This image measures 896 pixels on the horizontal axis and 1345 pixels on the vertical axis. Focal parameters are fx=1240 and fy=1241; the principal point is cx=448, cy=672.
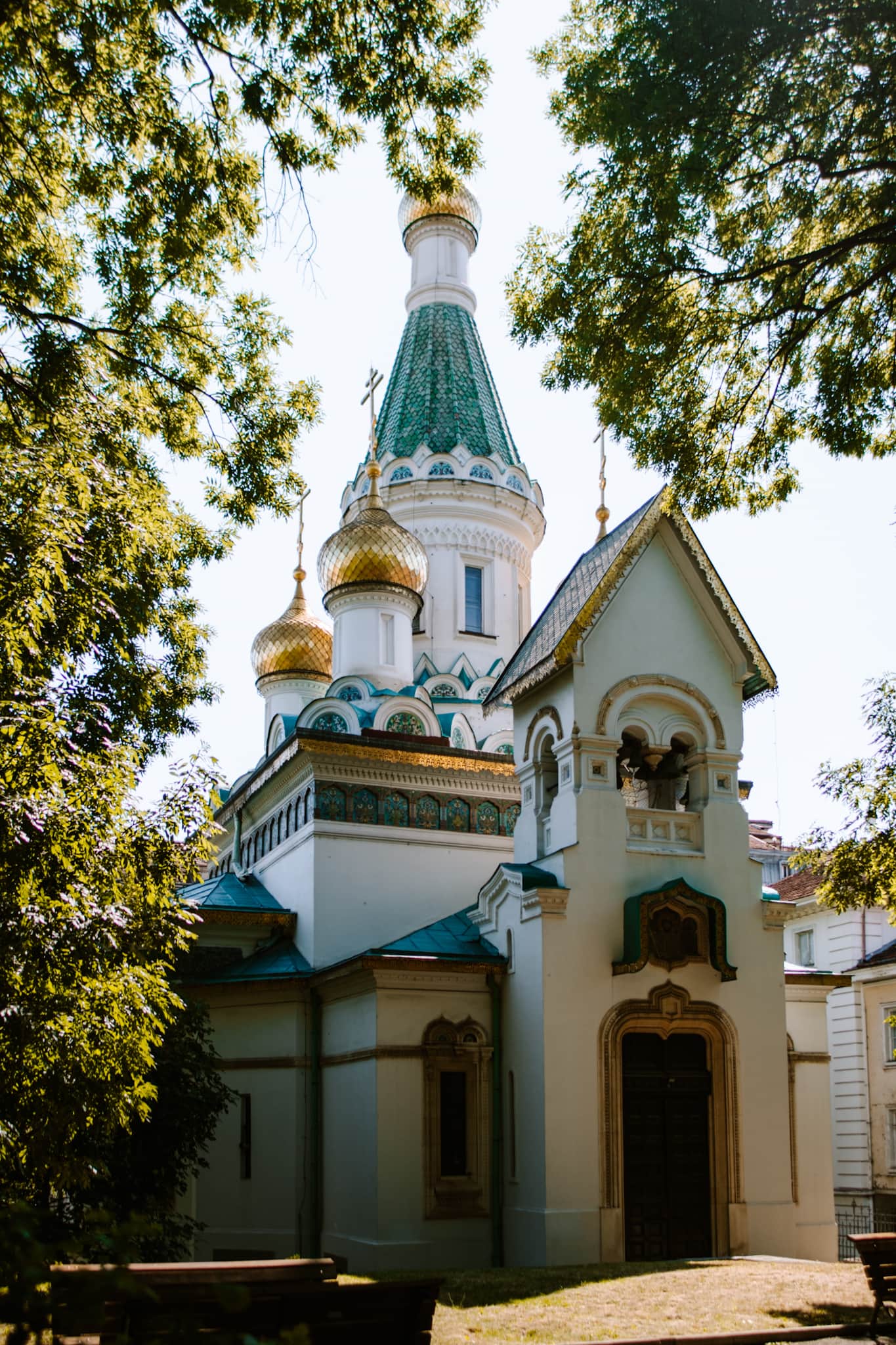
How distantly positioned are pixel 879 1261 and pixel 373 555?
13.5 meters

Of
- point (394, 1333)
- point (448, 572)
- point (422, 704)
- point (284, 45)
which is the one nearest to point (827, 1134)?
point (422, 704)

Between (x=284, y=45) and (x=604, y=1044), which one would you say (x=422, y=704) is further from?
(x=284, y=45)

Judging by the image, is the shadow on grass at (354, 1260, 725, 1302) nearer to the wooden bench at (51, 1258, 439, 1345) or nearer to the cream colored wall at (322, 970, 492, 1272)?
the cream colored wall at (322, 970, 492, 1272)

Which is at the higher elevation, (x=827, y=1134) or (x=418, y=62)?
(x=418, y=62)

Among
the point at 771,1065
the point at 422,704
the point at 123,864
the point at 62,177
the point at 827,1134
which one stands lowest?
the point at 827,1134

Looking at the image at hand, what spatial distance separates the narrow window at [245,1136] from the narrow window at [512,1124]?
3697 mm

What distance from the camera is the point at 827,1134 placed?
14.4 m

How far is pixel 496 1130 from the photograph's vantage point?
13.7 metres

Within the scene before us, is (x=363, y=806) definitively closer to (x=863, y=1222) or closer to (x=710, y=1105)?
(x=710, y=1105)

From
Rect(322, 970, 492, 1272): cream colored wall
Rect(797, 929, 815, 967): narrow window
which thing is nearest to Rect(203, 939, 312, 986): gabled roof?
Rect(322, 970, 492, 1272): cream colored wall

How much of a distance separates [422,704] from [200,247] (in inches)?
386

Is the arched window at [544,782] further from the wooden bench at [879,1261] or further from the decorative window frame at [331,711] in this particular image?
the wooden bench at [879,1261]

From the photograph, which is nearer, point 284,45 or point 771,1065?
point 284,45

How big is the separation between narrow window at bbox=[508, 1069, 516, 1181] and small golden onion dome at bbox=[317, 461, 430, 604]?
339 inches
